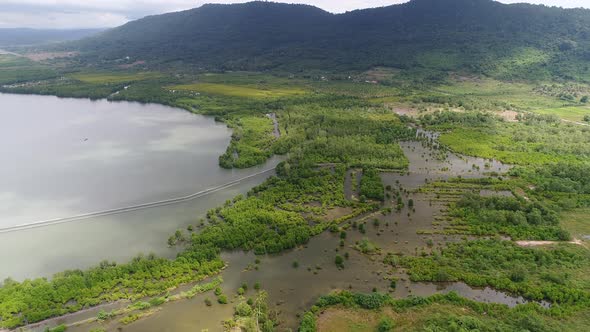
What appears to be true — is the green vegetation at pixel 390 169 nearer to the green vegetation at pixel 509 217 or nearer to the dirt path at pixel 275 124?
the green vegetation at pixel 509 217

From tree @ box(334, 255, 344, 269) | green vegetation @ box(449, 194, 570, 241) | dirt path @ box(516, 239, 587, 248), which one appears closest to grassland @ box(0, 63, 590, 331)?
green vegetation @ box(449, 194, 570, 241)

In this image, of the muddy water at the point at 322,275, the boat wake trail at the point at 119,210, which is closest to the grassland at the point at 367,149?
the muddy water at the point at 322,275

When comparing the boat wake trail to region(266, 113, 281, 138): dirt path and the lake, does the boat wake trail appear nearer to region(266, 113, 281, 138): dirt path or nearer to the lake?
the lake

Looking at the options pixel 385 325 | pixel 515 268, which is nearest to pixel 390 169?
pixel 515 268

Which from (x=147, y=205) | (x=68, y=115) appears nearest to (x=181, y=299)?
(x=147, y=205)

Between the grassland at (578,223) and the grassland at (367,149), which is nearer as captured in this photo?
the grassland at (367,149)

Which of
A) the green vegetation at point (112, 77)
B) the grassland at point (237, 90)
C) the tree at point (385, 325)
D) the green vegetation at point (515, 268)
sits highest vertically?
the green vegetation at point (112, 77)
